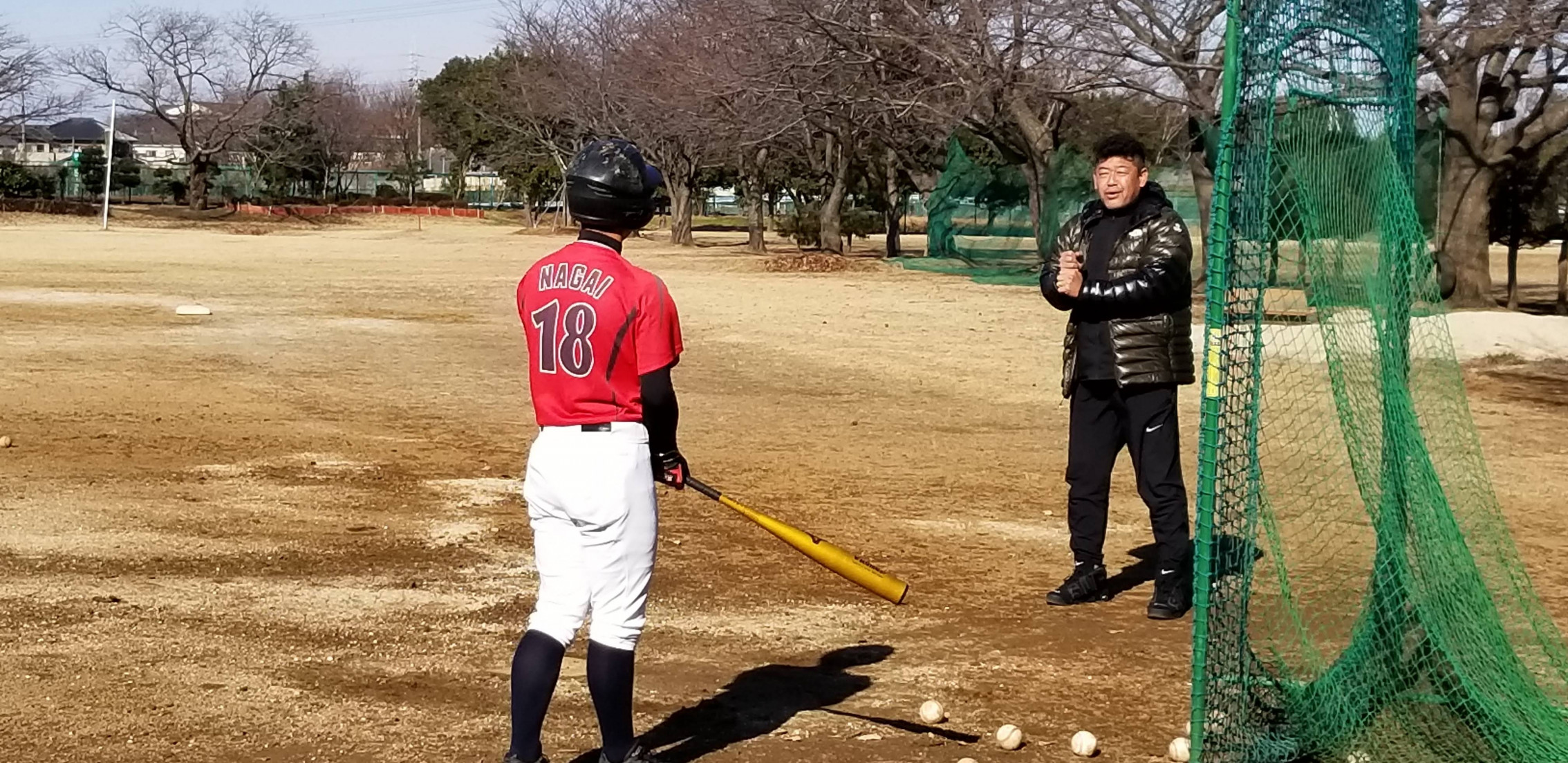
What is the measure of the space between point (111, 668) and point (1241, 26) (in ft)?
13.7

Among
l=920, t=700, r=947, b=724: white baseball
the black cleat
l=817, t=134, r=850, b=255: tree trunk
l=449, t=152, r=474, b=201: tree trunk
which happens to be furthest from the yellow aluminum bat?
l=449, t=152, r=474, b=201: tree trunk

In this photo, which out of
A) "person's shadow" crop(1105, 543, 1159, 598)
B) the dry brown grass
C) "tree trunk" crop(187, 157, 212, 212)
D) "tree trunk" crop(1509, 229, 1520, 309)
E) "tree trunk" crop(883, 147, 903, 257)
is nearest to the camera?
"person's shadow" crop(1105, 543, 1159, 598)

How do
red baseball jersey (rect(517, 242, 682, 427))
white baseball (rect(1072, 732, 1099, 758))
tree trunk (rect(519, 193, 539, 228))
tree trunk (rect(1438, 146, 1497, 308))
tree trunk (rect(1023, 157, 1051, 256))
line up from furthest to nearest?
tree trunk (rect(519, 193, 539, 228))
tree trunk (rect(1023, 157, 1051, 256))
tree trunk (rect(1438, 146, 1497, 308))
white baseball (rect(1072, 732, 1099, 758))
red baseball jersey (rect(517, 242, 682, 427))

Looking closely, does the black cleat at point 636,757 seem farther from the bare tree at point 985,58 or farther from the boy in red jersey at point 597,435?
the bare tree at point 985,58

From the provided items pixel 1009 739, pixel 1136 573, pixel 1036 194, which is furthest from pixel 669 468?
pixel 1036 194

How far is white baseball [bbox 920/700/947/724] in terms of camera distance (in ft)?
16.9

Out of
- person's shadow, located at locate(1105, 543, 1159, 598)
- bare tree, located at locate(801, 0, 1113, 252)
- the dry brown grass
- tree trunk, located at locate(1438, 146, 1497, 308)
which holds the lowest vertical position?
person's shadow, located at locate(1105, 543, 1159, 598)

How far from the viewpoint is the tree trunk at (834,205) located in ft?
133

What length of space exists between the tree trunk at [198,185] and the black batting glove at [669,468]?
65.8 metres

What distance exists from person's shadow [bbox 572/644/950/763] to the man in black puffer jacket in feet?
4.07

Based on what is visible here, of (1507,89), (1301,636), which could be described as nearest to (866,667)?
(1301,636)

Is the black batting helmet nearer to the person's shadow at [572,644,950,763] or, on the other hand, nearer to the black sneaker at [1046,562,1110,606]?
the person's shadow at [572,644,950,763]

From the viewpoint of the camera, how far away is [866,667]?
582 cm

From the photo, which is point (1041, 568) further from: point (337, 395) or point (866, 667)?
point (337, 395)
